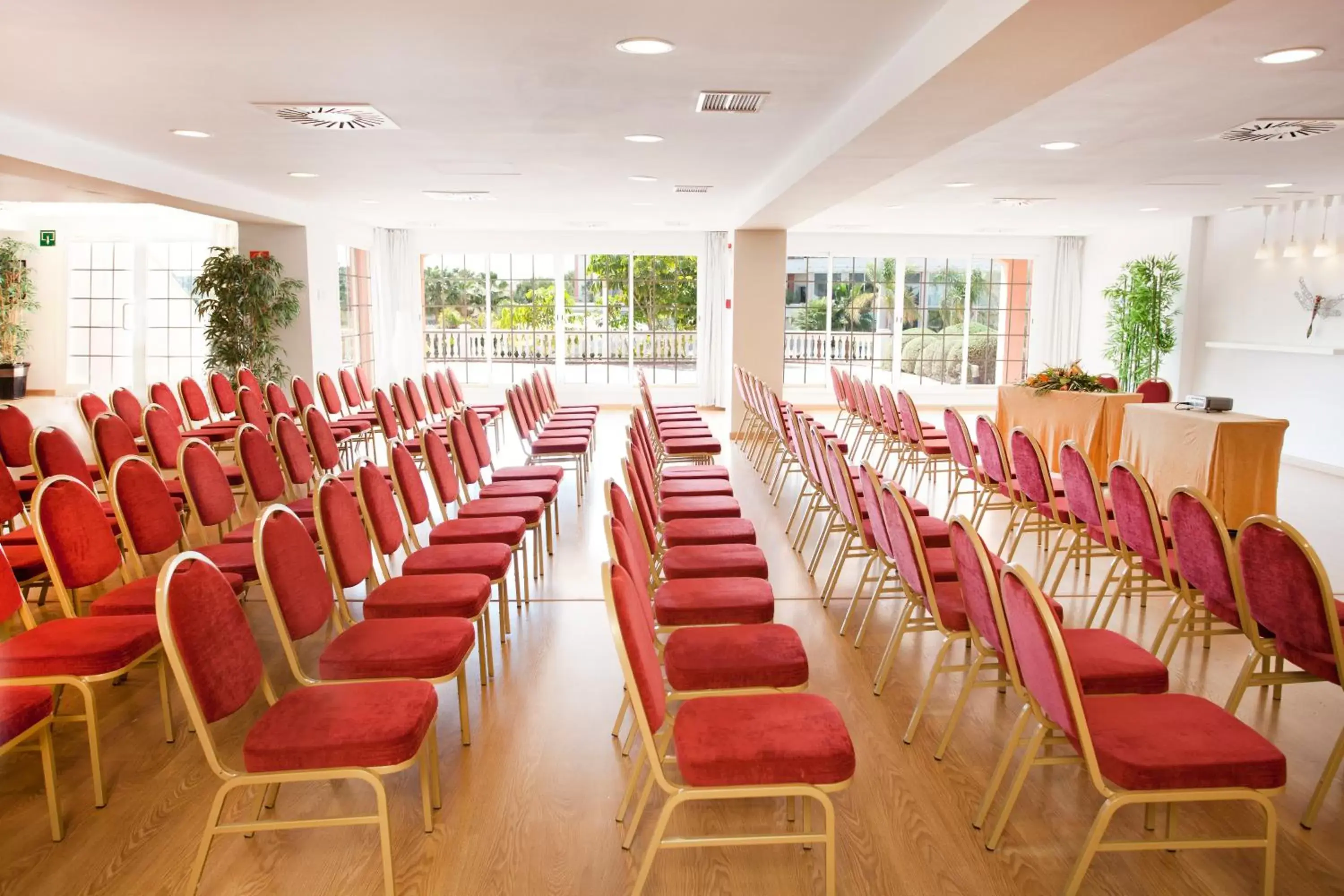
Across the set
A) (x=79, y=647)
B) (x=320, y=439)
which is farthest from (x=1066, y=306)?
(x=79, y=647)

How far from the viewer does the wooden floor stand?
9.10ft

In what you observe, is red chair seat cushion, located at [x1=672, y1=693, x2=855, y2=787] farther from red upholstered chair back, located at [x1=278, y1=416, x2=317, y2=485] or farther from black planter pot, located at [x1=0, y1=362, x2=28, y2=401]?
black planter pot, located at [x1=0, y1=362, x2=28, y2=401]

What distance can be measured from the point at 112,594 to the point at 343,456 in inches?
249

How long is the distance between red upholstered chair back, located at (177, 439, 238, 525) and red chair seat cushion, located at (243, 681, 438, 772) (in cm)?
233

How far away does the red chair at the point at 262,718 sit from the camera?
2.46m

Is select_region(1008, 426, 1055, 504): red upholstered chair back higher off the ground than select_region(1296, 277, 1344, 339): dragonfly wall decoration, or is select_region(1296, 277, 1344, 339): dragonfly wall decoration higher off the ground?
select_region(1296, 277, 1344, 339): dragonfly wall decoration

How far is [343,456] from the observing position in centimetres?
988

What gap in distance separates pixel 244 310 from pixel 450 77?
7438mm

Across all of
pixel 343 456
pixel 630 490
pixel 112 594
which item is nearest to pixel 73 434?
pixel 343 456

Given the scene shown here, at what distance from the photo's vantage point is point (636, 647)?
98.3 inches

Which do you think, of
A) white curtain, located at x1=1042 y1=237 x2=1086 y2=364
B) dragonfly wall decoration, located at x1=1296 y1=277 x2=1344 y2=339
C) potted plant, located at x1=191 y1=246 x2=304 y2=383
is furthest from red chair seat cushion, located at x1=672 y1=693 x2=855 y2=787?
white curtain, located at x1=1042 y1=237 x2=1086 y2=364

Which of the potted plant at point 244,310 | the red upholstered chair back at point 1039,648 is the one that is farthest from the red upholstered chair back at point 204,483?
the potted plant at point 244,310

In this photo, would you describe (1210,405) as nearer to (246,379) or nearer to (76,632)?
(76,632)

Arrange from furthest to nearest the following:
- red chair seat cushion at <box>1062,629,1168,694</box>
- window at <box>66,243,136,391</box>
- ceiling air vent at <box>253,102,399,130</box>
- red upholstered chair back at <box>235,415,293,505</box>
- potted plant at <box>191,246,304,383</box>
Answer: window at <box>66,243,136,391</box>
potted plant at <box>191,246,304,383</box>
ceiling air vent at <box>253,102,399,130</box>
red upholstered chair back at <box>235,415,293,505</box>
red chair seat cushion at <box>1062,629,1168,694</box>
